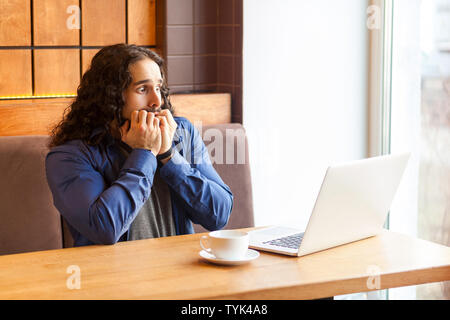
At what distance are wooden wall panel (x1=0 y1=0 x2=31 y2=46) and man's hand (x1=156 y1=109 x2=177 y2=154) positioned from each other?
2.69 feet

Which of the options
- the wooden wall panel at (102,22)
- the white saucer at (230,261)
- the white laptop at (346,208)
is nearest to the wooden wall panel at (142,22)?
the wooden wall panel at (102,22)

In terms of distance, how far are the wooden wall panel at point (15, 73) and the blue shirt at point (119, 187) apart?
645 mm

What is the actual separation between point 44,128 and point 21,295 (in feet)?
4.19

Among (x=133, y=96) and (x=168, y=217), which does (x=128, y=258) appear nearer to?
(x=168, y=217)

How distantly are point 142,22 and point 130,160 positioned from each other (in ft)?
3.47

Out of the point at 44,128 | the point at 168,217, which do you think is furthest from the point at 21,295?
the point at 44,128

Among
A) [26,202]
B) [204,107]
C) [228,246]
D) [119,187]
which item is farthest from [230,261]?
[204,107]

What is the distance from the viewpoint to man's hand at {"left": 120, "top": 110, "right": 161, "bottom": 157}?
1.91 meters

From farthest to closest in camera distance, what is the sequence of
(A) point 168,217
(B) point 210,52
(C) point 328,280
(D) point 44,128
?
(B) point 210,52, (D) point 44,128, (A) point 168,217, (C) point 328,280

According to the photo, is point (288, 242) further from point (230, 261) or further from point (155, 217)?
point (155, 217)

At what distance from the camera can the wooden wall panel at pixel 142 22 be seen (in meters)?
2.71

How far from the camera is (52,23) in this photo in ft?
8.29

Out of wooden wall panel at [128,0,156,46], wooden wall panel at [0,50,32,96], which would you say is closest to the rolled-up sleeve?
wooden wall panel at [0,50,32,96]

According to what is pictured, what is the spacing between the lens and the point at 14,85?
8.14 feet
